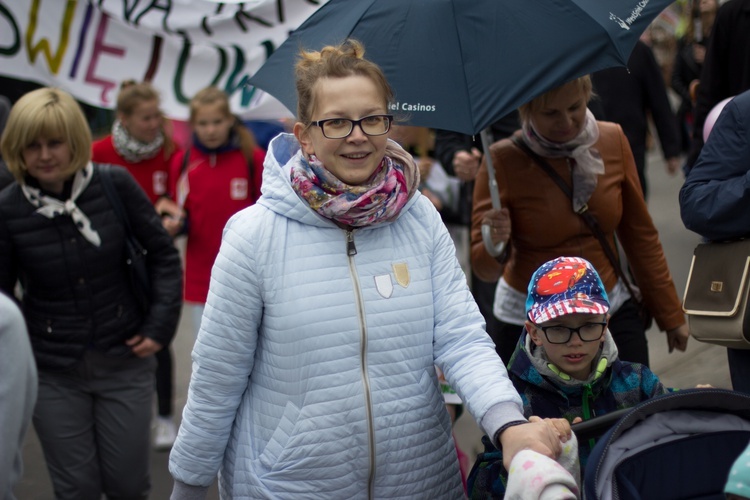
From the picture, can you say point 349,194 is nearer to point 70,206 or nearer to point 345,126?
point 345,126

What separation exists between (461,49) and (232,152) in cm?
276

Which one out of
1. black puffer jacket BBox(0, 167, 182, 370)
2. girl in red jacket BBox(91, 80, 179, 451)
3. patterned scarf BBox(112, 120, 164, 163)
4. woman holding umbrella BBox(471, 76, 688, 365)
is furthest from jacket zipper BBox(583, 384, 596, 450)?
patterned scarf BBox(112, 120, 164, 163)

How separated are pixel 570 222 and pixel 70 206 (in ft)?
6.30

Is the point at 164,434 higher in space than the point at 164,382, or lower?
lower

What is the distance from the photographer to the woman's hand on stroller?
261 cm

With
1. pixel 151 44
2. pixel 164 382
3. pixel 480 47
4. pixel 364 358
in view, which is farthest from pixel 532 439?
pixel 151 44

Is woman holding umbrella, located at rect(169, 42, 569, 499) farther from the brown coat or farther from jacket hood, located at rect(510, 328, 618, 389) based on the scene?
the brown coat

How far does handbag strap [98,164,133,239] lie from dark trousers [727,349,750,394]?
93.5 inches

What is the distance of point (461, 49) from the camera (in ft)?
12.2

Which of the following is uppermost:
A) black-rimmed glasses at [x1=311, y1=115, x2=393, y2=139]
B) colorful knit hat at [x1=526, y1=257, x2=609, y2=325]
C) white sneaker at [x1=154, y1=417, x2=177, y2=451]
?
black-rimmed glasses at [x1=311, y1=115, x2=393, y2=139]

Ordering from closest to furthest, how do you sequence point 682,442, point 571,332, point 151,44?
1. point 682,442
2. point 571,332
3. point 151,44

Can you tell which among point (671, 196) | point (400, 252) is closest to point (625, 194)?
point (400, 252)

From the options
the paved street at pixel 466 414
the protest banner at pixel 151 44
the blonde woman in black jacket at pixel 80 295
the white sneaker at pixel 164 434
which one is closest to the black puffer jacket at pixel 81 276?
the blonde woman in black jacket at pixel 80 295

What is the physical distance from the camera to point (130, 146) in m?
6.59
